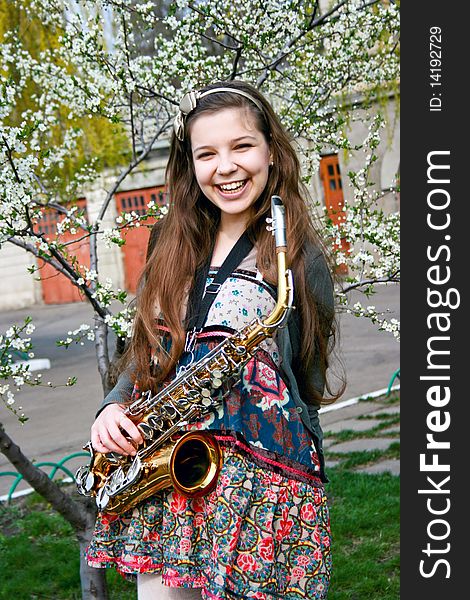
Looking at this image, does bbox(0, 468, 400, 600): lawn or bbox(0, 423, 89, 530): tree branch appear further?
bbox(0, 468, 400, 600): lawn

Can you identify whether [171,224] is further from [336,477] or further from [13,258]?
[13,258]

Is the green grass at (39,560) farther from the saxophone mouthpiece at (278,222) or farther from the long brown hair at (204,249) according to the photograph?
the saxophone mouthpiece at (278,222)

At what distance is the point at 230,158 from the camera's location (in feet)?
8.13

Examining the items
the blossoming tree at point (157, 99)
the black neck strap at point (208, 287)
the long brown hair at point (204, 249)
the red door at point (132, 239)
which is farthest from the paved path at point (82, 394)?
the red door at point (132, 239)

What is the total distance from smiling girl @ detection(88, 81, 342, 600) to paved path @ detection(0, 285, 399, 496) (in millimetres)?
2468

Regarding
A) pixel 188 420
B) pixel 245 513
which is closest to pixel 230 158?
pixel 188 420

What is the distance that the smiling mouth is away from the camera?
2.51 metres

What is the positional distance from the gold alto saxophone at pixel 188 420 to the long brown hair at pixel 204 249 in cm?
11

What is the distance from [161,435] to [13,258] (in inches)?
843

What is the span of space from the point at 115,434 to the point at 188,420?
0.75 feet

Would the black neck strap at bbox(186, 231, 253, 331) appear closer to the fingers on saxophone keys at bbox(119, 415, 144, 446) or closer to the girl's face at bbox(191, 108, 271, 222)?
the girl's face at bbox(191, 108, 271, 222)

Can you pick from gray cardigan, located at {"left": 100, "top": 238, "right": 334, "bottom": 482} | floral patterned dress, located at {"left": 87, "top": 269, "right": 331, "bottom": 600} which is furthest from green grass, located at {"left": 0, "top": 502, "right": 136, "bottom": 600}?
gray cardigan, located at {"left": 100, "top": 238, "right": 334, "bottom": 482}

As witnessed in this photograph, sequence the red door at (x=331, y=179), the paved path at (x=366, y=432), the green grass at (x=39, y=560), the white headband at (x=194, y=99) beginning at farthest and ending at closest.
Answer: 1. the red door at (x=331, y=179)
2. the paved path at (x=366, y=432)
3. the green grass at (x=39, y=560)
4. the white headband at (x=194, y=99)

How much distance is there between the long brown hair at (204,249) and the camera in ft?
8.16
